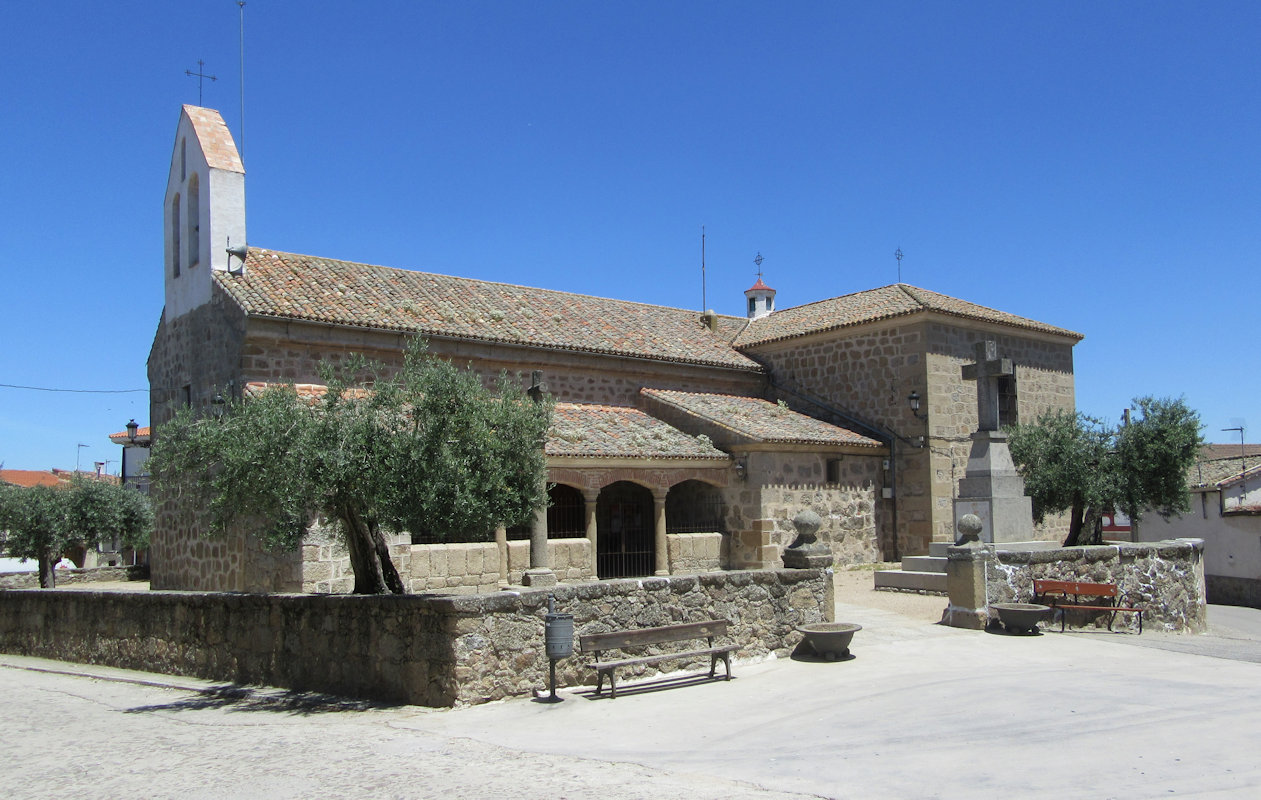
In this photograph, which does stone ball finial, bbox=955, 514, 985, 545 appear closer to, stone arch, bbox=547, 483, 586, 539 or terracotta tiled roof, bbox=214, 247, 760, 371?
stone arch, bbox=547, 483, 586, 539

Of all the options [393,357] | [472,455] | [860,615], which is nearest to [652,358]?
[393,357]

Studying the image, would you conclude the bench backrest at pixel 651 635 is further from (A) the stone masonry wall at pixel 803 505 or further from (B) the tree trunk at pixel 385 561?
(A) the stone masonry wall at pixel 803 505

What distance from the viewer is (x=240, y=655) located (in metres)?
10.8

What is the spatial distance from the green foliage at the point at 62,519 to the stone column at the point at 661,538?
47.1 ft

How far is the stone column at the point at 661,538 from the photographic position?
18.6m

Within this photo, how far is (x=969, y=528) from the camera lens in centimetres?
1358

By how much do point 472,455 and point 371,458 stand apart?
0.96m

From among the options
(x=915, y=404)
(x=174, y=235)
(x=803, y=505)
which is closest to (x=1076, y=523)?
(x=915, y=404)

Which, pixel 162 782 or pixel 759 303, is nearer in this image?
pixel 162 782

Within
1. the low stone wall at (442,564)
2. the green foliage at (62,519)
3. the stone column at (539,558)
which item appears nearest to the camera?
the low stone wall at (442,564)

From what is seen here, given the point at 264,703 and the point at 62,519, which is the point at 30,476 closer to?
the point at 62,519

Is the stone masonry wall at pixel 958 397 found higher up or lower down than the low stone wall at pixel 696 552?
higher up

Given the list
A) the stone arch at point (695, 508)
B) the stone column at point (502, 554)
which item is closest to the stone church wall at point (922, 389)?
the stone arch at point (695, 508)

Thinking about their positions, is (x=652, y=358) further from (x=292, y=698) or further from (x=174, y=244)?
(x=292, y=698)
